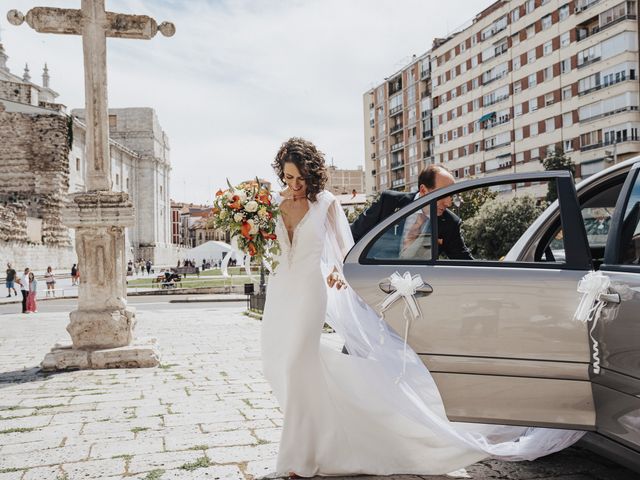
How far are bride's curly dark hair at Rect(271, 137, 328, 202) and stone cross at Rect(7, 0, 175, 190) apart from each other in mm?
4939

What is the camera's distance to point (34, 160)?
49719mm

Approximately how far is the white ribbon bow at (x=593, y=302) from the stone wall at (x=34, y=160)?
164 ft

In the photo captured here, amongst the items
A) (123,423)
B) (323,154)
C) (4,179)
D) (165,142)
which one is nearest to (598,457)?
(323,154)

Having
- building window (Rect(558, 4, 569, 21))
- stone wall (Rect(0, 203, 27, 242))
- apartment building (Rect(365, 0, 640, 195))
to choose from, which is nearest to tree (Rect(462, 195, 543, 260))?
stone wall (Rect(0, 203, 27, 242))

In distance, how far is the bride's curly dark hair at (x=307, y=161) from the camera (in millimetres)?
4004

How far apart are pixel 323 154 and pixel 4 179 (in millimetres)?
52489

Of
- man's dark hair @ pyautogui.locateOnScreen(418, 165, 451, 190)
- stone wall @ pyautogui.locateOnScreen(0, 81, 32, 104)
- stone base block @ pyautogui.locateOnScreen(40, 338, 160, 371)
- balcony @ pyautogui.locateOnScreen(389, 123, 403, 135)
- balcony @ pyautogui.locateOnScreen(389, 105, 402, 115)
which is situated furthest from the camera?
balcony @ pyautogui.locateOnScreen(389, 123, 403, 135)

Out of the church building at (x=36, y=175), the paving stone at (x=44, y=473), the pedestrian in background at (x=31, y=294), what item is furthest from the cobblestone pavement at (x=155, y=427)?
the church building at (x=36, y=175)

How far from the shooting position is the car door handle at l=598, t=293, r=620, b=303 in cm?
296

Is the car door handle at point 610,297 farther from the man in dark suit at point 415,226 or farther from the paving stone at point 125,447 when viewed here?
the paving stone at point 125,447

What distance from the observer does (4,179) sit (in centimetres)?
4972

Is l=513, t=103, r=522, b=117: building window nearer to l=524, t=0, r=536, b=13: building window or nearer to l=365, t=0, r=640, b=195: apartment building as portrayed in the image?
l=365, t=0, r=640, b=195: apartment building

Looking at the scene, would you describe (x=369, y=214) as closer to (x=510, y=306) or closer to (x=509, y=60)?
(x=510, y=306)

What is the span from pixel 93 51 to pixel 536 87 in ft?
160
